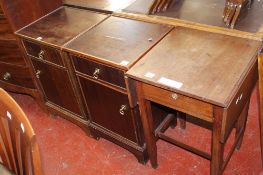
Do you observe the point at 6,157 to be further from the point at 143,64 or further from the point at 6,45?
the point at 6,45

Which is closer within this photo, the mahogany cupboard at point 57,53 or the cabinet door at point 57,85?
the mahogany cupboard at point 57,53

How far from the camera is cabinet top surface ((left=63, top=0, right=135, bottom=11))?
6.95 ft

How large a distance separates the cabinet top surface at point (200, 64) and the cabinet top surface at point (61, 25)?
0.61 m

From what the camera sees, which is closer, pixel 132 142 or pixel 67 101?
pixel 132 142

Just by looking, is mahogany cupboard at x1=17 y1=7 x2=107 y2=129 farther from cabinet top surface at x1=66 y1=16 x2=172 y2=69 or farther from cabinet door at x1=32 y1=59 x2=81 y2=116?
cabinet top surface at x1=66 y1=16 x2=172 y2=69

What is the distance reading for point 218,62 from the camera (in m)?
1.44

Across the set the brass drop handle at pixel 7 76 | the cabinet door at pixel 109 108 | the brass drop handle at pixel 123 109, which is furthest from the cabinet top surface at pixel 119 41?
the brass drop handle at pixel 7 76

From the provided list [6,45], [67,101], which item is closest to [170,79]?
[67,101]

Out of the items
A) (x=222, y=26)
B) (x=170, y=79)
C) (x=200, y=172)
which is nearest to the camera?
(x=170, y=79)

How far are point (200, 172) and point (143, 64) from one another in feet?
2.87

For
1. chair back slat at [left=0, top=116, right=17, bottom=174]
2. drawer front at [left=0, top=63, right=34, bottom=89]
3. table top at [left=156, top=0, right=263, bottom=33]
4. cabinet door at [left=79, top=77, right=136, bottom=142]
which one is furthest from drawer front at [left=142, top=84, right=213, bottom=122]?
drawer front at [left=0, top=63, right=34, bottom=89]

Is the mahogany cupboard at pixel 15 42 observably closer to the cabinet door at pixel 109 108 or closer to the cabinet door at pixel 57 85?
the cabinet door at pixel 57 85

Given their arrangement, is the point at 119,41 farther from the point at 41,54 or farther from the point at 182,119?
the point at 182,119

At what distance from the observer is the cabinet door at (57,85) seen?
2082mm
